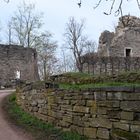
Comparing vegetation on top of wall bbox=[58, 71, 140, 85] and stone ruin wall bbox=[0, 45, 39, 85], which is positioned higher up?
stone ruin wall bbox=[0, 45, 39, 85]

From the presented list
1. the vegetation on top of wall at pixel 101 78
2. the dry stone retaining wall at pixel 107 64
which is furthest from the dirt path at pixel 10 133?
the dry stone retaining wall at pixel 107 64

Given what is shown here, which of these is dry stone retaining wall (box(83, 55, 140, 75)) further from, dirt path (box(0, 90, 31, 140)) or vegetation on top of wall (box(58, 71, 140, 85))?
dirt path (box(0, 90, 31, 140))

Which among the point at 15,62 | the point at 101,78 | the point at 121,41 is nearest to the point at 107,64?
the point at 121,41

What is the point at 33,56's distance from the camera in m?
33.5

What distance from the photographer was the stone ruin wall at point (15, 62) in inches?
1227

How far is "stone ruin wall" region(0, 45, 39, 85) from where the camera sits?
3116 centimetres

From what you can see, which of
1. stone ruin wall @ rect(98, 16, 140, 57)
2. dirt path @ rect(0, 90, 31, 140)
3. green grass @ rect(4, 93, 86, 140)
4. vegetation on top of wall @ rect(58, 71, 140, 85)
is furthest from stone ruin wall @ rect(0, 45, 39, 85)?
dirt path @ rect(0, 90, 31, 140)

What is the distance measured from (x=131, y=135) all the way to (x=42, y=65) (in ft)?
127

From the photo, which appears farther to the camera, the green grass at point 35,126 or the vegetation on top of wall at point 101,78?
the vegetation on top of wall at point 101,78

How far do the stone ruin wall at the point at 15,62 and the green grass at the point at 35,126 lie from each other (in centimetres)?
1517

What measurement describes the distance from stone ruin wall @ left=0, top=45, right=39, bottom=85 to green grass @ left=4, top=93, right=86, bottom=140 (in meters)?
15.2

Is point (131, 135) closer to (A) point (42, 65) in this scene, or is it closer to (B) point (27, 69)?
(B) point (27, 69)

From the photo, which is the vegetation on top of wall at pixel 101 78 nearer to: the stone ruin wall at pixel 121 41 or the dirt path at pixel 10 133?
the dirt path at pixel 10 133

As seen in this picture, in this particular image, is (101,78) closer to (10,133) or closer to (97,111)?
(10,133)
